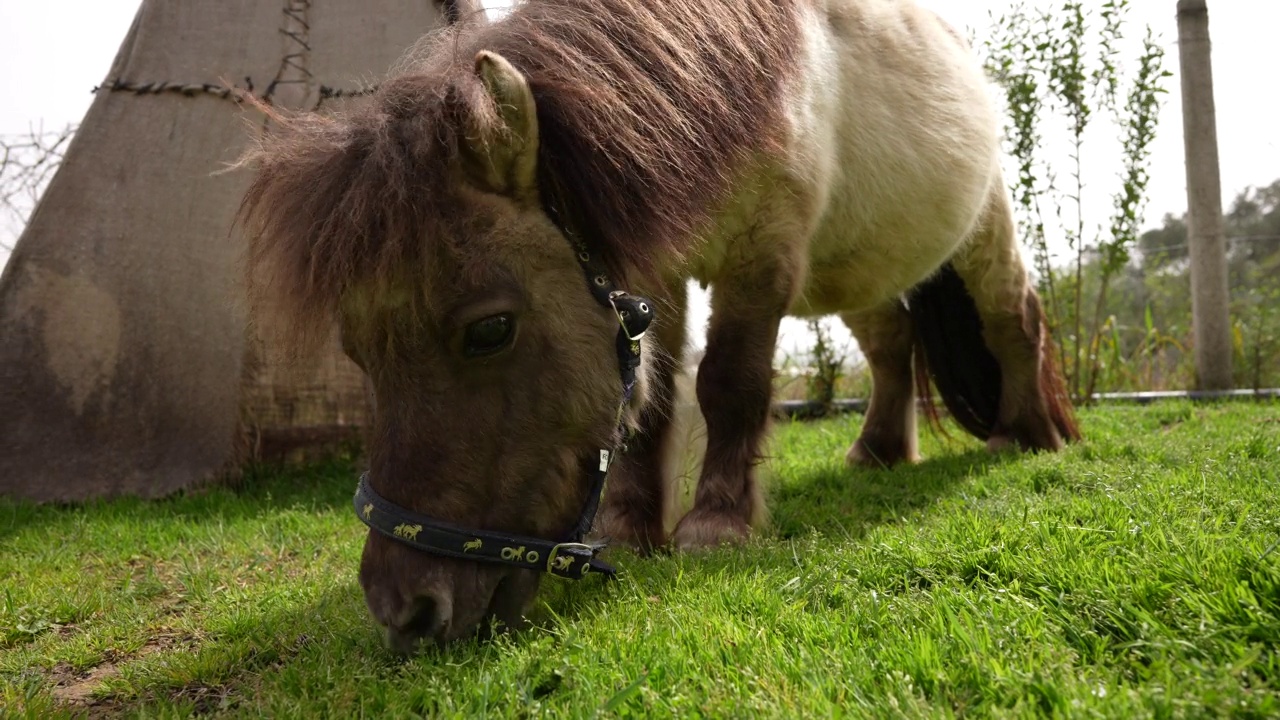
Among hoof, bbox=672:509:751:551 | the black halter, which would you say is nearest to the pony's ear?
the black halter

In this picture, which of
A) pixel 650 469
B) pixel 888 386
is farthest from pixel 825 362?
pixel 650 469

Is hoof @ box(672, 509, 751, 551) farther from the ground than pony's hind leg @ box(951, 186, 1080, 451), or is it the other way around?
pony's hind leg @ box(951, 186, 1080, 451)

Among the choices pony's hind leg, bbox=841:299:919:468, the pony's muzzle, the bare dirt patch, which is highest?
pony's hind leg, bbox=841:299:919:468

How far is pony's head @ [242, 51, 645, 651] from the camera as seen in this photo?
1.93m

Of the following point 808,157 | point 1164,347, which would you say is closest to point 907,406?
point 808,157

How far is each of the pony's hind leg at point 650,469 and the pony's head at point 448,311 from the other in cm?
85

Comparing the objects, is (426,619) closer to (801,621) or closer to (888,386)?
(801,621)

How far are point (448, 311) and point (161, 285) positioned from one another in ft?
11.8

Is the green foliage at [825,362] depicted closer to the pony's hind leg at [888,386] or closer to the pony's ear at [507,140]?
the pony's hind leg at [888,386]

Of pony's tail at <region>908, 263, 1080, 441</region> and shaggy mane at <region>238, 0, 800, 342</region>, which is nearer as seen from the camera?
shaggy mane at <region>238, 0, 800, 342</region>

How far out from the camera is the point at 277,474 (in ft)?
16.3

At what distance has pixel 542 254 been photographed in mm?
2125

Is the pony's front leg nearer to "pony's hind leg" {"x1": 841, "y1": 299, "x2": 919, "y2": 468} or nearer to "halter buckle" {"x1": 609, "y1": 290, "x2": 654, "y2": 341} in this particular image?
"halter buckle" {"x1": 609, "y1": 290, "x2": 654, "y2": 341}

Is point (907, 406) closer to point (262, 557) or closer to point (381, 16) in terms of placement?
point (262, 557)
